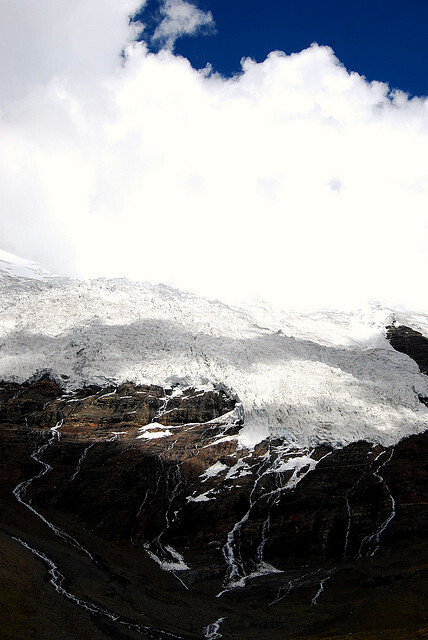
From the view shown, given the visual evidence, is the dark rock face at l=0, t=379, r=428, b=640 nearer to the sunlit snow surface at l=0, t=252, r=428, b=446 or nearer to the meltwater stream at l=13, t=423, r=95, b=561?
the meltwater stream at l=13, t=423, r=95, b=561

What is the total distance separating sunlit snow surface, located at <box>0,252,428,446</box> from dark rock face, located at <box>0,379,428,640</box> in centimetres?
643

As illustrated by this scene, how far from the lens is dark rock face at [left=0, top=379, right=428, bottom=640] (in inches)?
2687

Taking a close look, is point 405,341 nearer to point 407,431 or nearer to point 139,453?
Answer: point 407,431

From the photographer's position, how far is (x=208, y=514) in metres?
97.6

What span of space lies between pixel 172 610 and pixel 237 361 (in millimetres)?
87166

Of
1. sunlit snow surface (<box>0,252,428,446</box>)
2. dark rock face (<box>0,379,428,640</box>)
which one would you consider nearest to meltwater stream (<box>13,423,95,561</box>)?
dark rock face (<box>0,379,428,640</box>)

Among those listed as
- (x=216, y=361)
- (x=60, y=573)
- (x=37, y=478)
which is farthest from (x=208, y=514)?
(x=216, y=361)

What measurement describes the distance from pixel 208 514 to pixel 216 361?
5648 cm

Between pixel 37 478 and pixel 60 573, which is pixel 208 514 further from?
pixel 37 478

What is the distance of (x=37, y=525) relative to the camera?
86.3 m

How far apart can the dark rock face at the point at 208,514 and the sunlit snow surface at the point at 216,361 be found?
6428 millimetres

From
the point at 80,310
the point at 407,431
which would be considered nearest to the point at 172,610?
the point at 407,431

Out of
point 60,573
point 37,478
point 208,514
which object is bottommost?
point 60,573

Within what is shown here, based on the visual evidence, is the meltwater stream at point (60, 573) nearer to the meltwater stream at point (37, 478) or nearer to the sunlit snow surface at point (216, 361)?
the meltwater stream at point (37, 478)
